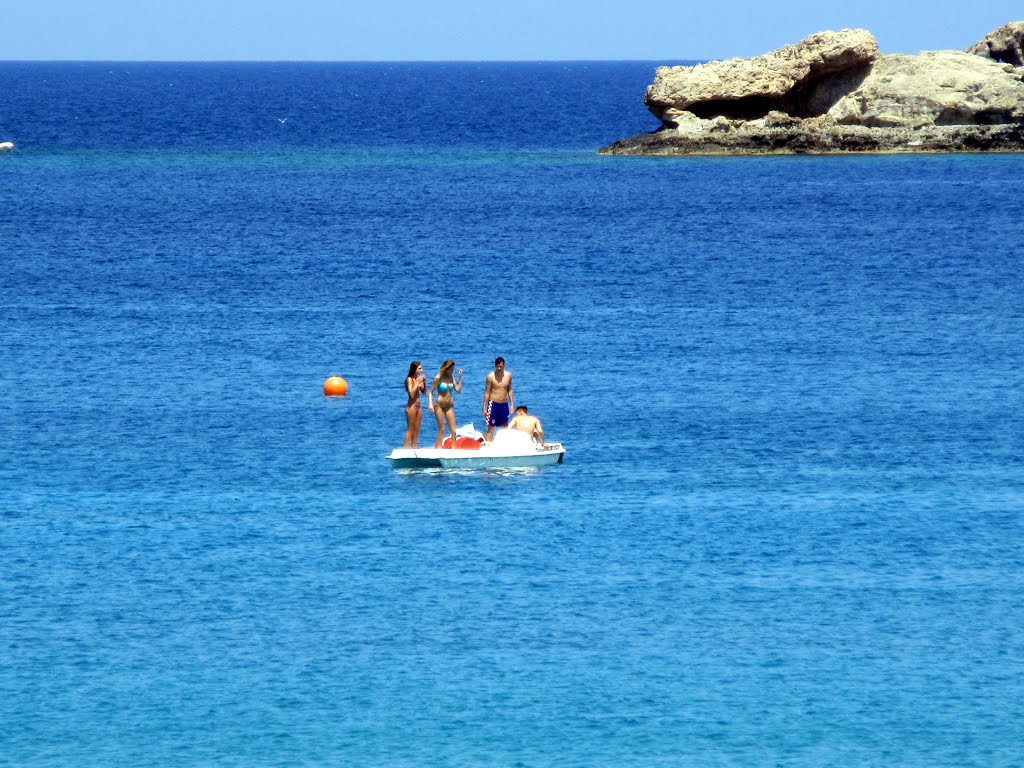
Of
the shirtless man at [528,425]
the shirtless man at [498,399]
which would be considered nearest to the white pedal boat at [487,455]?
the shirtless man at [528,425]

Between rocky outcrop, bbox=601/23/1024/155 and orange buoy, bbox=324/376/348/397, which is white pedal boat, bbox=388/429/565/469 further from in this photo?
rocky outcrop, bbox=601/23/1024/155

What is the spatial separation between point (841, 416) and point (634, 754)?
15821 millimetres

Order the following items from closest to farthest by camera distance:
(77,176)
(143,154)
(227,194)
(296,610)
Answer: (296,610), (227,194), (77,176), (143,154)

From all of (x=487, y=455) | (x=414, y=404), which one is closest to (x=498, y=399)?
(x=487, y=455)

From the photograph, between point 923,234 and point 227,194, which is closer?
point 923,234

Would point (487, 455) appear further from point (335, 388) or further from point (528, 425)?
point (335, 388)

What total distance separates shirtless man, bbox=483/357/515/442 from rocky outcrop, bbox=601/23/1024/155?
62271 mm

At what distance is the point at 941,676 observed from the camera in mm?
19359

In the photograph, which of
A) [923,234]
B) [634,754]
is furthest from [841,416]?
[923,234]

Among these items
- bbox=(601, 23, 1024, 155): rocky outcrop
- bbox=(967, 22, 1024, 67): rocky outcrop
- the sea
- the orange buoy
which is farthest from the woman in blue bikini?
bbox=(967, 22, 1024, 67): rocky outcrop

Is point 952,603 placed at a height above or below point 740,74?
below

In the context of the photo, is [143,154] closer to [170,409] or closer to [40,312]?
[40,312]

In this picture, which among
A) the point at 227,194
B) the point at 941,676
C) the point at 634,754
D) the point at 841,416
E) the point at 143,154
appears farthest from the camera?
the point at 143,154

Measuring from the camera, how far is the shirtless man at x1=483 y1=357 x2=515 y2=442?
28.5m
